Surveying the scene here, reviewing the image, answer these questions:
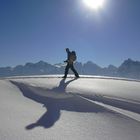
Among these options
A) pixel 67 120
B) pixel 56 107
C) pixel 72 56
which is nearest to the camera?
pixel 67 120

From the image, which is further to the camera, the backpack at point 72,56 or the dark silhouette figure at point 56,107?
the backpack at point 72,56

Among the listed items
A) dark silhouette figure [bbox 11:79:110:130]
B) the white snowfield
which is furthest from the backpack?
the white snowfield

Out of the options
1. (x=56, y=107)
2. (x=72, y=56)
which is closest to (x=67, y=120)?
(x=56, y=107)

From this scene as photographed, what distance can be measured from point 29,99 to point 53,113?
186 cm

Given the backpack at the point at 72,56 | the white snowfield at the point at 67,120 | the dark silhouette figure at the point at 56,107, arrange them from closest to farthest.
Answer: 1. the white snowfield at the point at 67,120
2. the dark silhouette figure at the point at 56,107
3. the backpack at the point at 72,56

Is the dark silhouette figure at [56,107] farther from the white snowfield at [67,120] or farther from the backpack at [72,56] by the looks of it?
the backpack at [72,56]

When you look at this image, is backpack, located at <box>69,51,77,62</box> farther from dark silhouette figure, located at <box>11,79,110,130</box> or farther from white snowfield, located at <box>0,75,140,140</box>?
white snowfield, located at <box>0,75,140,140</box>

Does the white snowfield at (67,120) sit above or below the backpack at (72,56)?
below

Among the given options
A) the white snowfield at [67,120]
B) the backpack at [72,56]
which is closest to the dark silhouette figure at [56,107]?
the white snowfield at [67,120]

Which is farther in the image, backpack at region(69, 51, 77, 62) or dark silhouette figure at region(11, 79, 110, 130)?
backpack at region(69, 51, 77, 62)

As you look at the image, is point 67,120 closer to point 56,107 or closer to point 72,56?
point 56,107

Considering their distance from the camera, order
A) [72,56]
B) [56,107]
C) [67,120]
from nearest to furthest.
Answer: [67,120] → [56,107] → [72,56]

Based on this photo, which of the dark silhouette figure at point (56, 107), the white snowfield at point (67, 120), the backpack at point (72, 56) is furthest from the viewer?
the backpack at point (72, 56)

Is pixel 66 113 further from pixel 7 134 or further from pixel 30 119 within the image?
pixel 7 134
